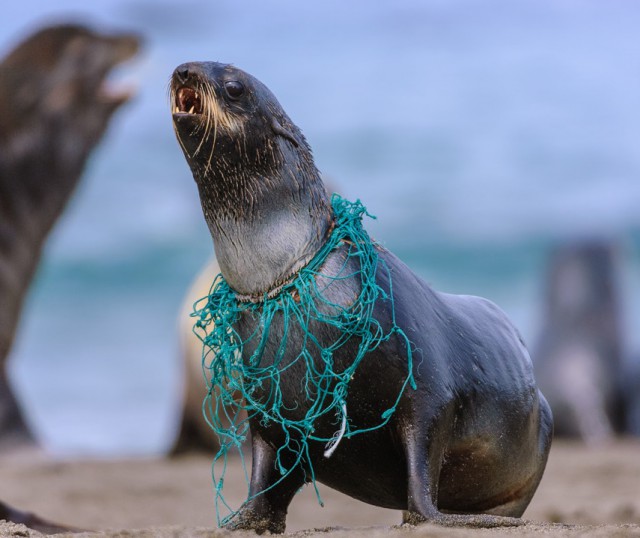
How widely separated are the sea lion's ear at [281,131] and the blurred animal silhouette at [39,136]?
6254 millimetres

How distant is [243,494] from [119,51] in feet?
14.2

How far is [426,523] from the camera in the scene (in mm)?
2844

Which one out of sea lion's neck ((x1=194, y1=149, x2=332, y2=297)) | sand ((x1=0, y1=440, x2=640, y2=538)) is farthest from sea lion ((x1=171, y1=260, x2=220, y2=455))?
sea lion's neck ((x1=194, y1=149, x2=332, y2=297))

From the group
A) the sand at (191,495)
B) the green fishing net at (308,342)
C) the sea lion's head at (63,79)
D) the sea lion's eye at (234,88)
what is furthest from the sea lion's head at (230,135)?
the sea lion's head at (63,79)

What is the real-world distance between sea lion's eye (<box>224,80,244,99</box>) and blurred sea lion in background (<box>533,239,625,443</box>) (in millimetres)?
8015

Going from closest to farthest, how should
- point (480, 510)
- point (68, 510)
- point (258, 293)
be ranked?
point (258, 293)
point (480, 510)
point (68, 510)

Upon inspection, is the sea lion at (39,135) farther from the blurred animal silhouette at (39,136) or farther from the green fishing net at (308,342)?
the green fishing net at (308,342)

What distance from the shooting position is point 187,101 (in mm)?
3012

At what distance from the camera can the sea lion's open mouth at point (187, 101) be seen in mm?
2980

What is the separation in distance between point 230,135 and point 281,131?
151mm

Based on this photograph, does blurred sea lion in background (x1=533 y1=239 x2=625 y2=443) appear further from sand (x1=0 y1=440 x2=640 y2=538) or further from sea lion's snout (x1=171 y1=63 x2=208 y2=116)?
sea lion's snout (x1=171 y1=63 x2=208 y2=116)

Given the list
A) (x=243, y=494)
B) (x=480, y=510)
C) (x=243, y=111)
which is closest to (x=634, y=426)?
(x=243, y=494)

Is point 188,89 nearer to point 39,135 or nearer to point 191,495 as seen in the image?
point 191,495

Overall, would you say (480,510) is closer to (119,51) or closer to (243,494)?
(243,494)
